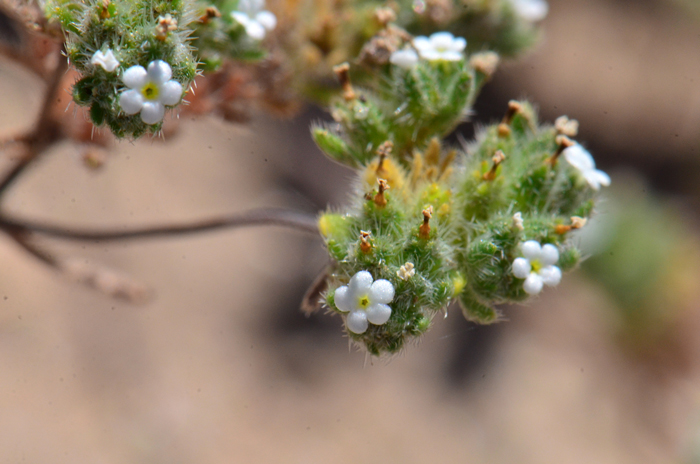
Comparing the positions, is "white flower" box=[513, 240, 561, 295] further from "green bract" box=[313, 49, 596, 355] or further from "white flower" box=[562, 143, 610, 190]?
"white flower" box=[562, 143, 610, 190]

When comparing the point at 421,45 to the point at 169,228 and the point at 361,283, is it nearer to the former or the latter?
the point at 361,283

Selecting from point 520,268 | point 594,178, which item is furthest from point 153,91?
point 594,178

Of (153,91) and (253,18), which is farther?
(253,18)

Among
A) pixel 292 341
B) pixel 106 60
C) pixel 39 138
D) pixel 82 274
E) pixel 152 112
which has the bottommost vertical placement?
pixel 292 341

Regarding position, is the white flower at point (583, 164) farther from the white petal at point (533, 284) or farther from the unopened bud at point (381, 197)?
the unopened bud at point (381, 197)

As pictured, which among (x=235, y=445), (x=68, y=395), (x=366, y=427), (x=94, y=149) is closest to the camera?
(x=94, y=149)

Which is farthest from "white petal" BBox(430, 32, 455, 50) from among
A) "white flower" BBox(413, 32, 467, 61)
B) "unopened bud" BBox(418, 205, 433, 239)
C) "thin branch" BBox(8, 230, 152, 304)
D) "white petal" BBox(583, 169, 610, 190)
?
"thin branch" BBox(8, 230, 152, 304)

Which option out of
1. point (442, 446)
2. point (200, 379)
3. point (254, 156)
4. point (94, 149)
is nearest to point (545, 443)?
point (442, 446)

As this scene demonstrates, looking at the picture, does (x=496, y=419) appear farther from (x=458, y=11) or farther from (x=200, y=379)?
(x=458, y=11)
